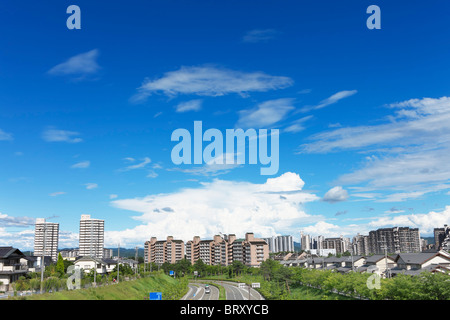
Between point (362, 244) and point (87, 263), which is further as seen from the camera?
point (362, 244)

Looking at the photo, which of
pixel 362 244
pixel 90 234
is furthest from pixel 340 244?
pixel 90 234

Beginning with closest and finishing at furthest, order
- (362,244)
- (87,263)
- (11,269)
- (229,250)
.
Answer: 1. (11,269)
2. (87,263)
3. (229,250)
4. (362,244)

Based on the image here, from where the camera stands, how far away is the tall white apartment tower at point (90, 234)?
609 feet

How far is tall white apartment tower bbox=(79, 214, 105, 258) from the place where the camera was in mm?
185750

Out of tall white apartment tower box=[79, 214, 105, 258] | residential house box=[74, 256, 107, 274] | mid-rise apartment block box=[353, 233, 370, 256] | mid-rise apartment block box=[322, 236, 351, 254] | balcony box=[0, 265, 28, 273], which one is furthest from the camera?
tall white apartment tower box=[79, 214, 105, 258]

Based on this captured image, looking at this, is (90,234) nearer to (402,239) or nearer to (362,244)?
(362,244)

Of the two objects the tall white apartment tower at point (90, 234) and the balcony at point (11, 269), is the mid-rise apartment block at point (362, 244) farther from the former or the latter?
the balcony at point (11, 269)

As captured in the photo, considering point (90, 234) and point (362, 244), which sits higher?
point (90, 234)

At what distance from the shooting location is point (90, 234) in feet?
624

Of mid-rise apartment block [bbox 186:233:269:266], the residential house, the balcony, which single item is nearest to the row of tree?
the residential house

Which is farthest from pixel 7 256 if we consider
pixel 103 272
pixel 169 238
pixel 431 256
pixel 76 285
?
pixel 169 238

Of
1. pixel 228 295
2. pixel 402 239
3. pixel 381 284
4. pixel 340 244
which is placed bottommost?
pixel 228 295

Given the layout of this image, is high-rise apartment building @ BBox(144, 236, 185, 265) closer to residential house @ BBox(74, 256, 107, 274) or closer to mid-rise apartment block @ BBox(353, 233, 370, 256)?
residential house @ BBox(74, 256, 107, 274)
